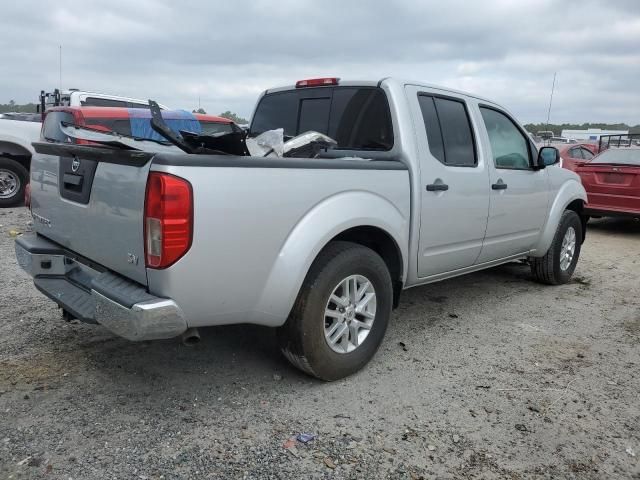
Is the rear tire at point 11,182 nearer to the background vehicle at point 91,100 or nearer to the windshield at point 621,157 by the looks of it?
the background vehicle at point 91,100

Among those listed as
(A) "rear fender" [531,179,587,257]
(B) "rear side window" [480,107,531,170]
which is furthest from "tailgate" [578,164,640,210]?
(B) "rear side window" [480,107,531,170]

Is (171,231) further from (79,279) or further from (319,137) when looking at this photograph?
(319,137)

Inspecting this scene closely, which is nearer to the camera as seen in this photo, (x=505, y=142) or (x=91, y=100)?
(x=505, y=142)

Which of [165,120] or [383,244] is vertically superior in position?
[165,120]

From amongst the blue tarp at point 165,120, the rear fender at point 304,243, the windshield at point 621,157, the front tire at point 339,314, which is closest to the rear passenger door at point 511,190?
the front tire at point 339,314

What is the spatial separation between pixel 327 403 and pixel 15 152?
8533 mm

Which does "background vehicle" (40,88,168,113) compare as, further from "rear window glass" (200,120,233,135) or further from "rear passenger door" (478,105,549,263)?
"rear passenger door" (478,105,549,263)

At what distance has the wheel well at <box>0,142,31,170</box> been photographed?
362 inches

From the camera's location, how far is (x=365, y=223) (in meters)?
3.28

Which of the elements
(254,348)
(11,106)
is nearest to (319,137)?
(254,348)

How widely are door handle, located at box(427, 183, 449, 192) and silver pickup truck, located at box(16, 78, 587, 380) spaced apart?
0.06ft

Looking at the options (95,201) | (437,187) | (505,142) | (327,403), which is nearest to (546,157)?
(505,142)

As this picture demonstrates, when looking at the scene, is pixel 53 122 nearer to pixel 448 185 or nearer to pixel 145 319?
pixel 448 185

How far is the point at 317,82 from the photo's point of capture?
4.30 m
